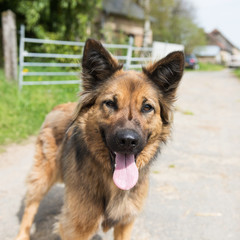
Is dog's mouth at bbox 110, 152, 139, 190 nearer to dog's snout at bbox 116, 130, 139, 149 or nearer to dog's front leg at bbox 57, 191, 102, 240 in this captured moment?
dog's snout at bbox 116, 130, 139, 149

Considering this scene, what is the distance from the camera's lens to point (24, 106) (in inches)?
294

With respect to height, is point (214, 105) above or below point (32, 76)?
below

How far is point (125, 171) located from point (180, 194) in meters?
2.11

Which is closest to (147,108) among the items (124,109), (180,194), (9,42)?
(124,109)

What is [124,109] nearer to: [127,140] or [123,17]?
[127,140]

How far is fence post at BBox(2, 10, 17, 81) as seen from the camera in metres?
8.57

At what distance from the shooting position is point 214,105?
12.3 m

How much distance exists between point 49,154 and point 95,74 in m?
1.18

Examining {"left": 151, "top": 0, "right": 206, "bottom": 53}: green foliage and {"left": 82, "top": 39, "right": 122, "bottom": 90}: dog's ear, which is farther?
{"left": 151, "top": 0, "right": 206, "bottom": 53}: green foliage

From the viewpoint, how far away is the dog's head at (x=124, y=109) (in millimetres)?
2658

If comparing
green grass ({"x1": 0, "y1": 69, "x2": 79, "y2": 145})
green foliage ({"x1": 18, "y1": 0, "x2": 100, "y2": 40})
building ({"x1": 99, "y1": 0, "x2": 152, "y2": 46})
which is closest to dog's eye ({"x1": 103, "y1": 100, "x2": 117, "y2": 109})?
green grass ({"x1": 0, "y1": 69, "x2": 79, "y2": 145})

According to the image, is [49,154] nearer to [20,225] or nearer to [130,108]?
[20,225]

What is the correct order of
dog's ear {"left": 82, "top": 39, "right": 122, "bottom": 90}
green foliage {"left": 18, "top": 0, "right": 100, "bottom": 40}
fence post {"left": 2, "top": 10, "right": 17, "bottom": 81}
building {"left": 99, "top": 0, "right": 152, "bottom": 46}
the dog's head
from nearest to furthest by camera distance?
the dog's head, dog's ear {"left": 82, "top": 39, "right": 122, "bottom": 90}, fence post {"left": 2, "top": 10, "right": 17, "bottom": 81}, green foliage {"left": 18, "top": 0, "right": 100, "bottom": 40}, building {"left": 99, "top": 0, "right": 152, "bottom": 46}

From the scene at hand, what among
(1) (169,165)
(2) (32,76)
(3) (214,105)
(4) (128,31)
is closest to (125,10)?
(4) (128,31)
